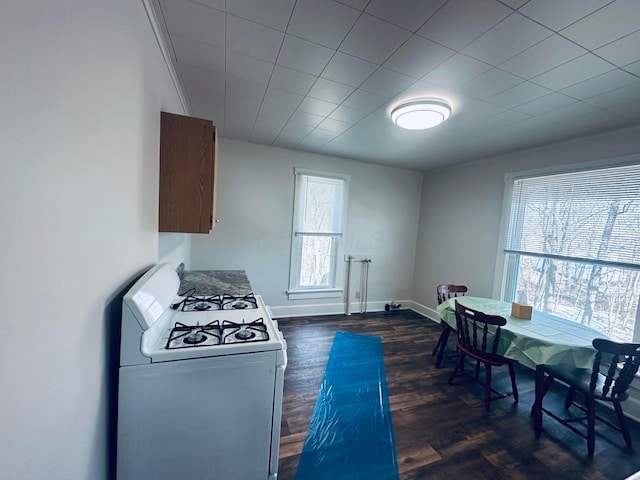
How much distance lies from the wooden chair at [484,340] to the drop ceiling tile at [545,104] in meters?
1.75

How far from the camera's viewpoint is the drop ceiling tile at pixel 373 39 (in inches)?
53.4

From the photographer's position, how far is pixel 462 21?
1290 mm

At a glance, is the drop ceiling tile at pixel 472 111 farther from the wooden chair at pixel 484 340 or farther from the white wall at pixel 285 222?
the white wall at pixel 285 222

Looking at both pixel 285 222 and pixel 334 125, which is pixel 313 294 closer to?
pixel 285 222

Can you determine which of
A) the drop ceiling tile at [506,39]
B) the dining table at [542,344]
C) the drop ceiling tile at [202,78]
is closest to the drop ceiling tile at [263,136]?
the drop ceiling tile at [202,78]

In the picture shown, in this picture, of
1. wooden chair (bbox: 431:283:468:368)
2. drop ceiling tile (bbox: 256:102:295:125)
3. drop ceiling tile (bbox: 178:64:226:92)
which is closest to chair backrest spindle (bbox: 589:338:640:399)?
wooden chair (bbox: 431:283:468:368)

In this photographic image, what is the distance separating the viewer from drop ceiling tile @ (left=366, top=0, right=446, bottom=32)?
3.96ft

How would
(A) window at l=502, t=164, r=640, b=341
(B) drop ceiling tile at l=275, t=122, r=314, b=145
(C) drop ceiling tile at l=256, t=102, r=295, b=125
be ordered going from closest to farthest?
(A) window at l=502, t=164, r=640, b=341
(C) drop ceiling tile at l=256, t=102, r=295, b=125
(B) drop ceiling tile at l=275, t=122, r=314, b=145

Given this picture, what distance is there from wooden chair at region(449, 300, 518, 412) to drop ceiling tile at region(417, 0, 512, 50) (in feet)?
6.54

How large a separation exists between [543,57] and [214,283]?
3.07 m

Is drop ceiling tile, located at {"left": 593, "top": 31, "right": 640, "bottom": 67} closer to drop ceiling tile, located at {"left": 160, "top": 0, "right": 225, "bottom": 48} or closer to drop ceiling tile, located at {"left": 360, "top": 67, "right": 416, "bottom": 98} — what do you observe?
drop ceiling tile, located at {"left": 360, "top": 67, "right": 416, "bottom": 98}

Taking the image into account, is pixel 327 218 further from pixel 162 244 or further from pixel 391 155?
pixel 162 244

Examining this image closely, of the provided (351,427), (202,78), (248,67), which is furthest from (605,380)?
(202,78)

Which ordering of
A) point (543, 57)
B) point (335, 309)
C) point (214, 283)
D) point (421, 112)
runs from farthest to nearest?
point (335, 309), point (214, 283), point (421, 112), point (543, 57)
